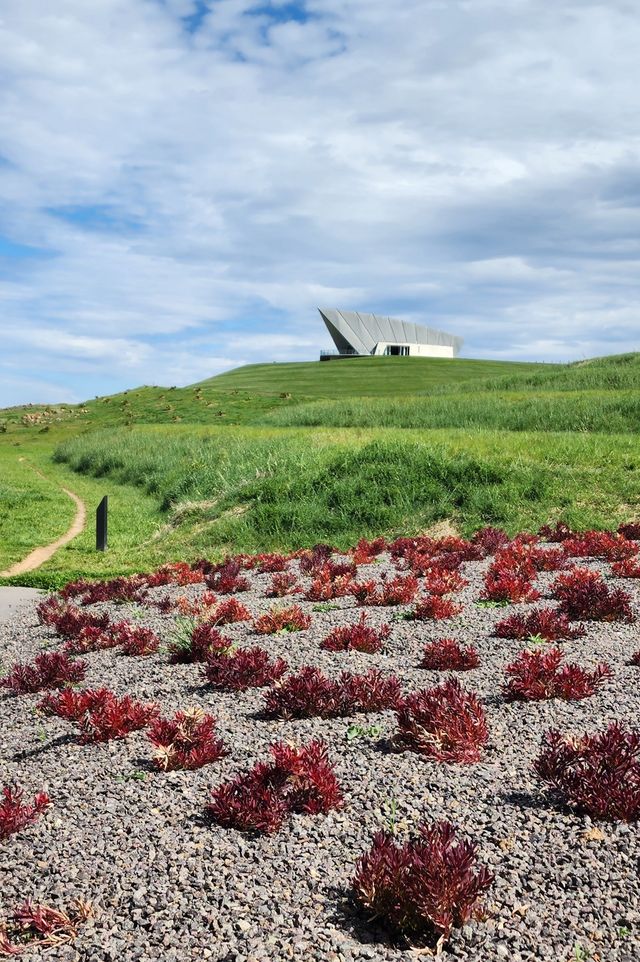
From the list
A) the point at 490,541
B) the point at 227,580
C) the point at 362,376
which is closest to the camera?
the point at 227,580

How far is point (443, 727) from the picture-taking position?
5047 mm

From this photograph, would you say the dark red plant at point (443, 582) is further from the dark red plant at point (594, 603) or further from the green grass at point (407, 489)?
the green grass at point (407, 489)

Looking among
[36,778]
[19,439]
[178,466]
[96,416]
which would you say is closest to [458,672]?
[36,778]

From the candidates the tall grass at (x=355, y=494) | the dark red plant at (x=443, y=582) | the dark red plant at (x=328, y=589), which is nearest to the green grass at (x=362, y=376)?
the tall grass at (x=355, y=494)

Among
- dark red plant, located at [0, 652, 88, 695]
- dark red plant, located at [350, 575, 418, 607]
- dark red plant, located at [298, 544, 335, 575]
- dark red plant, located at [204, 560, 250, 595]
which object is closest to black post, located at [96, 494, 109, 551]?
dark red plant, located at [204, 560, 250, 595]

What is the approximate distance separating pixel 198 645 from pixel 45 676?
4.65 feet

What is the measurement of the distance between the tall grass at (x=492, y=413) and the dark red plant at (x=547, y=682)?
24463mm

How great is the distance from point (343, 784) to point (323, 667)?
2339 mm

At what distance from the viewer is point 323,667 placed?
23.2 ft

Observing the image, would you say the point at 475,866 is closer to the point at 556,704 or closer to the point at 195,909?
the point at 195,909

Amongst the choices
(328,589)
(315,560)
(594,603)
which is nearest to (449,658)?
(594,603)

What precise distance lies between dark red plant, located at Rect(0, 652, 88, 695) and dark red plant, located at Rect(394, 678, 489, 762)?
11.6 ft

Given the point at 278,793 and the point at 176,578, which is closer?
the point at 278,793

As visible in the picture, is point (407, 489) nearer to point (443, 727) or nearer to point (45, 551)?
point (45, 551)
